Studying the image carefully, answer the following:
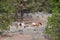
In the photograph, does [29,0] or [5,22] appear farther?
[29,0]

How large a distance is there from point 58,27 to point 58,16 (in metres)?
0.49

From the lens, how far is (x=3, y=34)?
12.4 metres

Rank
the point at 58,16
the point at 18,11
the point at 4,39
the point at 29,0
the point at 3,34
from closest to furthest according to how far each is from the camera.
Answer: the point at 58,16 → the point at 4,39 → the point at 3,34 → the point at 18,11 → the point at 29,0

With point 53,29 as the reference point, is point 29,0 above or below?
below

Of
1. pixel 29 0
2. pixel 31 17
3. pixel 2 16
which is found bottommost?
pixel 31 17

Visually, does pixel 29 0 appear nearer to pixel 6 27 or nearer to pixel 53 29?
pixel 6 27

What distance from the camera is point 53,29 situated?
7832 mm

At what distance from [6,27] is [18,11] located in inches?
357

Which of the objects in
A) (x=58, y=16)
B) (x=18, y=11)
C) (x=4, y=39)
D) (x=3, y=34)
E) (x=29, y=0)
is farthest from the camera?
(x=29, y=0)

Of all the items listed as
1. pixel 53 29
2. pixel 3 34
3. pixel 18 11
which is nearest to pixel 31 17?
pixel 18 11

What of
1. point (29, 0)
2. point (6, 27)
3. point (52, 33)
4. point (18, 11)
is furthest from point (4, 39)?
point (29, 0)

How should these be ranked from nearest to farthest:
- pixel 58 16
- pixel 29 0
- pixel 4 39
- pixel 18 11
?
1. pixel 58 16
2. pixel 4 39
3. pixel 18 11
4. pixel 29 0

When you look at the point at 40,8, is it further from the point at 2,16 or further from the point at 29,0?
the point at 2,16

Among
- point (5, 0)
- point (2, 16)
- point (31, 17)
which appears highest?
point (5, 0)
